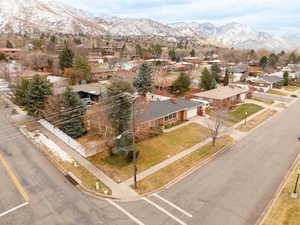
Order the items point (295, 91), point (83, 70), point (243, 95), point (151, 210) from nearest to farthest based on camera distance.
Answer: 1. point (151, 210)
2. point (243, 95)
3. point (83, 70)
4. point (295, 91)

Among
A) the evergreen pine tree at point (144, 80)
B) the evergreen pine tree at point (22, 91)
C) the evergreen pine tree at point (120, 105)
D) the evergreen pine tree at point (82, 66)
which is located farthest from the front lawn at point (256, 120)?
the evergreen pine tree at point (82, 66)

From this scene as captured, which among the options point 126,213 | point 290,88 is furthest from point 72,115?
point 290,88

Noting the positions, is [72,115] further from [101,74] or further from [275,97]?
[275,97]

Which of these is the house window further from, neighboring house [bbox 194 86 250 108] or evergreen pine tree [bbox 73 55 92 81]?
evergreen pine tree [bbox 73 55 92 81]

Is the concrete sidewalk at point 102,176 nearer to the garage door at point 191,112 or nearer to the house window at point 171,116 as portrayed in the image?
the house window at point 171,116

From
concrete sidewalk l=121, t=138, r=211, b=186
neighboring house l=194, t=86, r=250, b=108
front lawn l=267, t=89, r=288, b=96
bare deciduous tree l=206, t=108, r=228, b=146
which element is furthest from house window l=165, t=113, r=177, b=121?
front lawn l=267, t=89, r=288, b=96

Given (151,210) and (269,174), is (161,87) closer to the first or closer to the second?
(269,174)

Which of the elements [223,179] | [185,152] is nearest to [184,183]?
[223,179]
